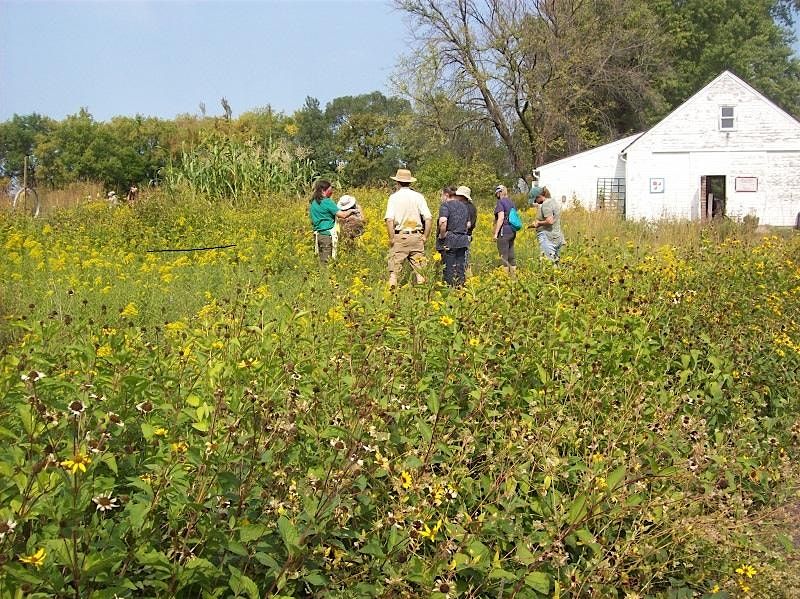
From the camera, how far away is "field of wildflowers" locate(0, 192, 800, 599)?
7.68 feet

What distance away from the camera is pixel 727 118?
32625 millimetres

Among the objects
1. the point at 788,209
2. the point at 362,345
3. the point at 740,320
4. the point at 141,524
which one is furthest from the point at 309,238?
the point at 788,209

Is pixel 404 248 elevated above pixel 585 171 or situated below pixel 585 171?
below

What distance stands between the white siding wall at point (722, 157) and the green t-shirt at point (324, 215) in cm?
2365

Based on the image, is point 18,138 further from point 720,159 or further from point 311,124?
point 720,159

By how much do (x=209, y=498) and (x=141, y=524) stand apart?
25 centimetres

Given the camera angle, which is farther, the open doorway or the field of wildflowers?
the open doorway

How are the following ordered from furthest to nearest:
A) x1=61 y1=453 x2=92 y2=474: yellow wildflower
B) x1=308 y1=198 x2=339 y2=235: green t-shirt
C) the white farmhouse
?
the white farmhouse → x1=308 y1=198 x2=339 y2=235: green t-shirt → x1=61 y1=453 x2=92 y2=474: yellow wildflower

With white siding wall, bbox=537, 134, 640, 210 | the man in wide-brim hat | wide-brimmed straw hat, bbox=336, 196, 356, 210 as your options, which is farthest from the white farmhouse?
the man in wide-brim hat

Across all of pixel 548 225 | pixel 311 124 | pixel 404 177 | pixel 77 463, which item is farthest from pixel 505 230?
pixel 311 124

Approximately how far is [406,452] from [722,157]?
107 ft

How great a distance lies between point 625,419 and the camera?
385 cm

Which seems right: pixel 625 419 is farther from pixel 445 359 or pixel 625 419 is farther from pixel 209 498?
pixel 209 498

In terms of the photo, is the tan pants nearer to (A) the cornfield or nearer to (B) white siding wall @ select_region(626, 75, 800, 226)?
(A) the cornfield
